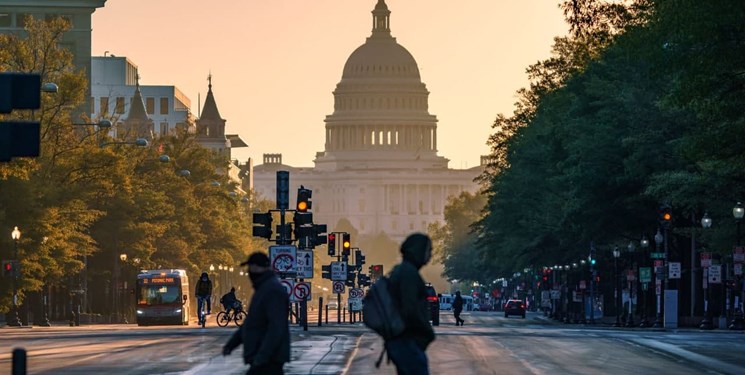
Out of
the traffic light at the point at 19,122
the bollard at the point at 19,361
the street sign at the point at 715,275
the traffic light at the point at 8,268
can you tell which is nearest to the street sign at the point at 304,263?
the traffic light at the point at 8,268

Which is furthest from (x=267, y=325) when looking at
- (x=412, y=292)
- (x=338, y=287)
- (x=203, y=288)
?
(x=338, y=287)

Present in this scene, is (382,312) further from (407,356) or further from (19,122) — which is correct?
(19,122)

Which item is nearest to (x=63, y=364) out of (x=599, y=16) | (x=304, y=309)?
(x=599, y=16)

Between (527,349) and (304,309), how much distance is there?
18.7 metres

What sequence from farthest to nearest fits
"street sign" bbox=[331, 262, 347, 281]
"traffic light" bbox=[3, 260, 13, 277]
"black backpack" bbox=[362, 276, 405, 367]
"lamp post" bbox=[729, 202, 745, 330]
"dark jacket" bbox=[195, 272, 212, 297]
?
"street sign" bbox=[331, 262, 347, 281]
"traffic light" bbox=[3, 260, 13, 277]
"dark jacket" bbox=[195, 272, 212, 297]
"lamp post" bbox=[729, 202, 745, 330]
"black backpack" bbox=[362, 276, 405, 367]

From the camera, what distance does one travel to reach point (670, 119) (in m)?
78.2

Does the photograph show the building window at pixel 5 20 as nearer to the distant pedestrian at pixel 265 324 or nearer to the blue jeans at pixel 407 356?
the distant pedestrian at pixel 265 324

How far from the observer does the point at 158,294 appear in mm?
95750

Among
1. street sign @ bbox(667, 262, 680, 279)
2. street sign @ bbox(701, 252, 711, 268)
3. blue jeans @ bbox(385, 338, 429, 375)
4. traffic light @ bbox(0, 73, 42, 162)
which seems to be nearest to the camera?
blue jeans @ bbox(385, 338, 429, 375)

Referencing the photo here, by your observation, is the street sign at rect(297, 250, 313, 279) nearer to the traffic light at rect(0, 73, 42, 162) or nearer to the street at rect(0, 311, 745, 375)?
the street at rect(0, 311, 745, 375)

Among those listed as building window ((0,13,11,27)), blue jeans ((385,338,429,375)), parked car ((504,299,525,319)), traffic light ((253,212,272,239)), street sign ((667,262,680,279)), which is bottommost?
parked car ((504,299,525,319))

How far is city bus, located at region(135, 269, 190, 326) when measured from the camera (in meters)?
95.1

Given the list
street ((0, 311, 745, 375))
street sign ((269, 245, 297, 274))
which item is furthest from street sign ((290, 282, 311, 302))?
street sign ((269, 245, 297, 274))

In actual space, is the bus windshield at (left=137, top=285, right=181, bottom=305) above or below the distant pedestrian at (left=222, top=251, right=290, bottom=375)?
below
